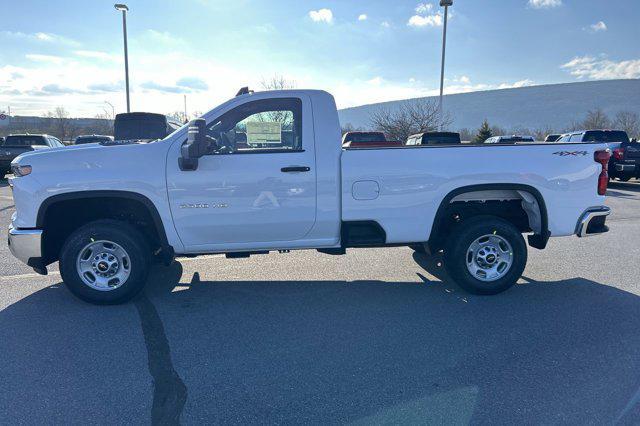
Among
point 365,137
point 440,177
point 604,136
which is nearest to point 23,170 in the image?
point 440,177

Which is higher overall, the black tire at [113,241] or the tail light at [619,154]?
the tail light at [619,154]

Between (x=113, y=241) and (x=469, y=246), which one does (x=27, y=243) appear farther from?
(x=469, y=246)

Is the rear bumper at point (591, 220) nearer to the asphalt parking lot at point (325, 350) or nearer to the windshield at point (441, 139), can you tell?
the asphalt parking lot at point (325, 350)

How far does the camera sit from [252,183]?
13.4 feet

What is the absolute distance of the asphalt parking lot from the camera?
2652mm

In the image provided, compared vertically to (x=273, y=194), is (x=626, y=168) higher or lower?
higher

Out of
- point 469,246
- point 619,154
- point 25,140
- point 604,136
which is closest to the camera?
point 469,246

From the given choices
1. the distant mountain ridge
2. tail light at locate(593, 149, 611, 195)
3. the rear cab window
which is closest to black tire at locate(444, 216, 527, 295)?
tail light at locate(593, 149, 611, 195)

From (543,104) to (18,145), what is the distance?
4336 inches

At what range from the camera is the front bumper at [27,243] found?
4074 millimetres

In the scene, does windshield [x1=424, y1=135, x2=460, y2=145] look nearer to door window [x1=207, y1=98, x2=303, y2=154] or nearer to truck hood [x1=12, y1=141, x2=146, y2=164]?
door window [x1=207, y1=98, x2=303, y2=154]

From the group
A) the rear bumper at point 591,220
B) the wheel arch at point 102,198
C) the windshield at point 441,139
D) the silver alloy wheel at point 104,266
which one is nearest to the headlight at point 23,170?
the wheel arch at point 102,198

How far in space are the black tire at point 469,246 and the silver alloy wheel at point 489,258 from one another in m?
0.04

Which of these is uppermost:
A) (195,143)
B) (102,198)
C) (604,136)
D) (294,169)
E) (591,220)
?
(604,136)
